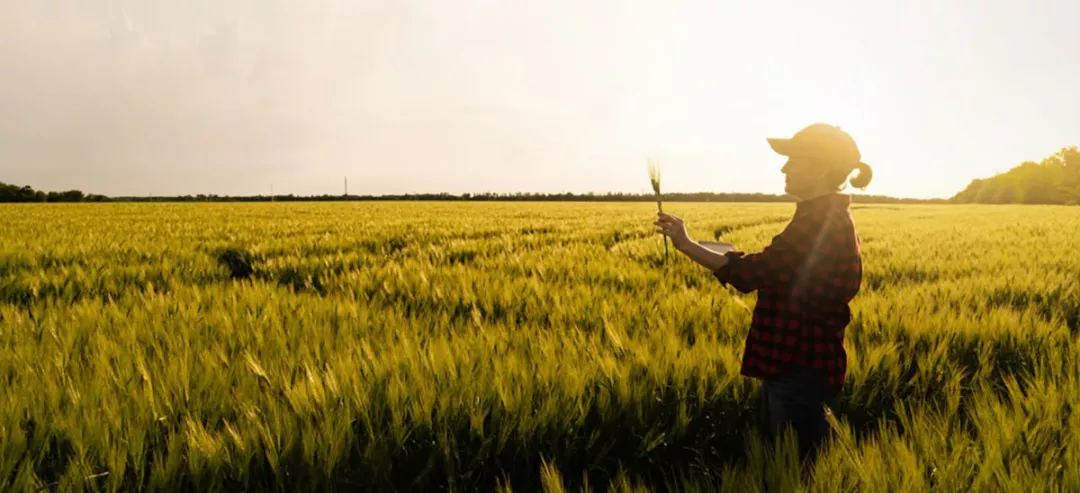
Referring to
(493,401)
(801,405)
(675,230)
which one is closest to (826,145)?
(675,230)

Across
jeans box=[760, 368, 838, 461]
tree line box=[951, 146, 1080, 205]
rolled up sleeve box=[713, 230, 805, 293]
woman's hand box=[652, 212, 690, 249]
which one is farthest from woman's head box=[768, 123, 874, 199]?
tree line box=[951, 146, 1080, 205]

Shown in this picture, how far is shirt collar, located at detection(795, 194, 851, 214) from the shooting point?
5.94 feet

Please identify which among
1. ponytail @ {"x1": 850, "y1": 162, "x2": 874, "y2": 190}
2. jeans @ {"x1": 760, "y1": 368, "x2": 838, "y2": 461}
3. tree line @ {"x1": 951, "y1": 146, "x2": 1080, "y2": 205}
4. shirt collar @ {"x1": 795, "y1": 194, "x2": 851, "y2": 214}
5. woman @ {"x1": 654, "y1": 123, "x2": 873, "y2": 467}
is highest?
tree line @ {"x1": 951, "y1": 146, "x2": 1080, "y2": 205}

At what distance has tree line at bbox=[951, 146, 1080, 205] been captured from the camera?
83.9m

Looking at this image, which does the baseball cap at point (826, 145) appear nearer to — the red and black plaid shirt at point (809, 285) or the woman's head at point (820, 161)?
the woman's head at point (820, 161)

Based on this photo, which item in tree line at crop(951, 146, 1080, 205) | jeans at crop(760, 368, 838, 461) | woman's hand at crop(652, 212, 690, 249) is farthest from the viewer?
tree line at crop(951, 146, 1080, 205)

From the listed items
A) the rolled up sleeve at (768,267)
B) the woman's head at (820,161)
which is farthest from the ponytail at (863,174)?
the rolled up sleeve at (768,267)

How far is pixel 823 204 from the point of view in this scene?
1817 millimetres

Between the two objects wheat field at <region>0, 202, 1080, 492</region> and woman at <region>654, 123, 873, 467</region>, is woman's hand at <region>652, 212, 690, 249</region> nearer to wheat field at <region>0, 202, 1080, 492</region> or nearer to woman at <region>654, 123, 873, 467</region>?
woman at <region>654, 123, 873, 467</region>

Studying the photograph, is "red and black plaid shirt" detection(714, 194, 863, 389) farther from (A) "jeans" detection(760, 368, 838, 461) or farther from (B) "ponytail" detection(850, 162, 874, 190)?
(B) "ponytail" detection(850, 162, 874, 190)

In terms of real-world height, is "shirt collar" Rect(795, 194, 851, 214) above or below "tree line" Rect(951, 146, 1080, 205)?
below

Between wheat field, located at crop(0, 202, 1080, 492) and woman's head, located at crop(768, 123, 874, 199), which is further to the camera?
woman's head, located at crop(768, 123, 874, 199)

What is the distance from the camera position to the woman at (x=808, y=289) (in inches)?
69.5

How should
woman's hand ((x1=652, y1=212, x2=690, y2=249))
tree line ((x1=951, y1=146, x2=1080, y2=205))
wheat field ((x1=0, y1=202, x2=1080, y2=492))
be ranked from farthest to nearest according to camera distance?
tree line ((x1=951, y1=146, x2=1080, y2=205))
woman's hand ((x1=652, y1=212, x2=690, y2=249))
wheat field ((x1=0, y1=202, x2=1080, y2=492))
